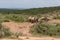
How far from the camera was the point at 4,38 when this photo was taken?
734 inches

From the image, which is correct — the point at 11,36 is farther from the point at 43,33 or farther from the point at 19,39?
the point at 43,33

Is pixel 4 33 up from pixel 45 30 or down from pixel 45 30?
up

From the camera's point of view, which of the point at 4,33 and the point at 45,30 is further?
the point at 45,30

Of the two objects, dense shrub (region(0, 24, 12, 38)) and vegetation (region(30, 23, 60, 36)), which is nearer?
dense shrub (region(0, 24, 12, 38))

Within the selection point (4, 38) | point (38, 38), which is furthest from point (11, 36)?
point (38, 38)

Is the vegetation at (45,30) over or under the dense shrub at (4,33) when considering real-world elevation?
under

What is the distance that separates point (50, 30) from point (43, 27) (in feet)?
2.18

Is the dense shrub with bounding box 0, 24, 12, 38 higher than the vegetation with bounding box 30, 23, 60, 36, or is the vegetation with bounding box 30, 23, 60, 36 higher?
the dense shrub with bounding box 0, 24, 12, 38

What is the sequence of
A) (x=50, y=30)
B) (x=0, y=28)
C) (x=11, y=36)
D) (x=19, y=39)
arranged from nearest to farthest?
(x=19, y=39), (x=11, y=36), (x=0, y=28), (x=50, y=30)

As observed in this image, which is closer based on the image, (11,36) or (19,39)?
(19,39)

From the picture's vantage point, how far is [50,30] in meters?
21.9

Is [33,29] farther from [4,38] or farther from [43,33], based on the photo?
[4,38]

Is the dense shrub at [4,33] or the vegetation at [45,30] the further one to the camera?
the vegetation at [45,30]

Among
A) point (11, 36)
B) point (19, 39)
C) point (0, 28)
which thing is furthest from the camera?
point (0, 28)
